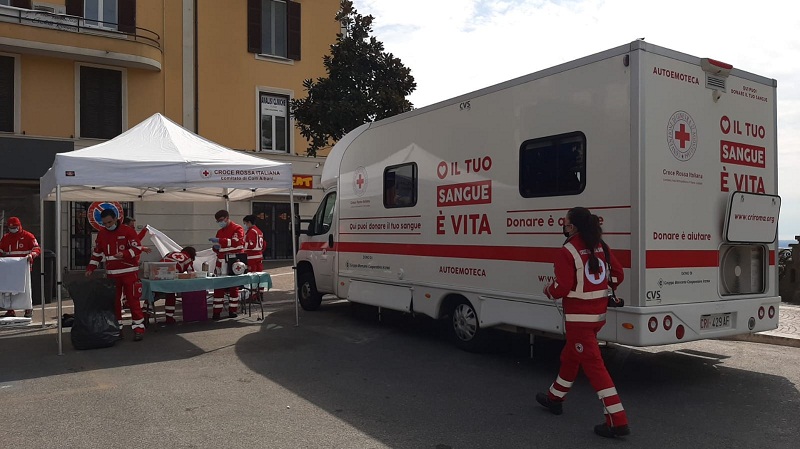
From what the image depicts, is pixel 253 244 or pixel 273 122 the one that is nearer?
pixel 253 244

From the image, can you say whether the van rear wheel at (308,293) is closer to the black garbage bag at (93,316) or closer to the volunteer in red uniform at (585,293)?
the black garbage bag at (93,316)

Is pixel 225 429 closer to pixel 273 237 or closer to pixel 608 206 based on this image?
pixel 608 206

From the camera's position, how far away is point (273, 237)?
68.8 ft

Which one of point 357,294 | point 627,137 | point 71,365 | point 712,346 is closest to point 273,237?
point 357,294

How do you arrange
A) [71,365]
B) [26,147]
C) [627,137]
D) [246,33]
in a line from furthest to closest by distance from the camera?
[246,33] < [26,147] < [71,365] < [627,137]

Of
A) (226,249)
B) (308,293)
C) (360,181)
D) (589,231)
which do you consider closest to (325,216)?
(360,181)

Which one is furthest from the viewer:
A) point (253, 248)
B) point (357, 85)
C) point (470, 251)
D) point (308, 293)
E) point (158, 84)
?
point (158, 84)

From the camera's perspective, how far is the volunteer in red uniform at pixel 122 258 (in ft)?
26.7

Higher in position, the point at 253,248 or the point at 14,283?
the point at 253,248

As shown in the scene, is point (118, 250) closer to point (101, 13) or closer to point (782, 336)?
point (782, 336)

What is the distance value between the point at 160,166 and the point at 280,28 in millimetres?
14388

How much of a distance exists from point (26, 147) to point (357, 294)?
10298 millimetres

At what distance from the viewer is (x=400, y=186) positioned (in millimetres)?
8289

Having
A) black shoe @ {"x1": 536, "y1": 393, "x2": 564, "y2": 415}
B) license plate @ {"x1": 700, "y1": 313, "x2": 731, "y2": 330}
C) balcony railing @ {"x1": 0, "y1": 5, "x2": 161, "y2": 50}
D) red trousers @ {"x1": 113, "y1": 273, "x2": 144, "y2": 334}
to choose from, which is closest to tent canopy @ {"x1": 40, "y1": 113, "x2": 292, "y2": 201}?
red trousers @ {"x1": 113, "y1": 273, "x2": 144, "y2": 334}
